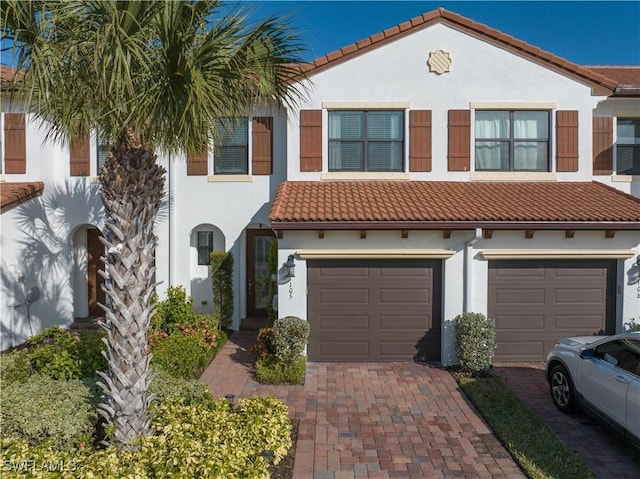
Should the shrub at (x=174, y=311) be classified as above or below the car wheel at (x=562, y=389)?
above

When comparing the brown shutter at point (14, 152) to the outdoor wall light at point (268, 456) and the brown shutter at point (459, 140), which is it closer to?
the outdoor wall light at point (268, 456)

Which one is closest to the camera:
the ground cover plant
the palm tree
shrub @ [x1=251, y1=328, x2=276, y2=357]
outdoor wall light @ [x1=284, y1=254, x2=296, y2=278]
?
the palm tree

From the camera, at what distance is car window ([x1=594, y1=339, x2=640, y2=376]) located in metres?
5.08

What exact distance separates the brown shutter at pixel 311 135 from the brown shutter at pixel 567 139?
6.16 metres

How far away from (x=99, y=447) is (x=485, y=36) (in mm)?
11701

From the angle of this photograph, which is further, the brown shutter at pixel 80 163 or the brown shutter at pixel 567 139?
the brown shutter at pixel 80 163

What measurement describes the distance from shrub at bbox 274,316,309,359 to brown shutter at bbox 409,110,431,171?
17.0 feet

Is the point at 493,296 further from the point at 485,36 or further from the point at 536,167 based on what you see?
the point at 485,36

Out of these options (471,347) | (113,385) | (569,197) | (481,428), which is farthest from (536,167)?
(113,385)

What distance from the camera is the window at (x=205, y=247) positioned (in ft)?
37.3

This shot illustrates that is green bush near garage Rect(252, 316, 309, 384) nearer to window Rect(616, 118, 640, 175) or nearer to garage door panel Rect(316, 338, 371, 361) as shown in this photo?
garage door panel Rect(316, 338, 371, 361)

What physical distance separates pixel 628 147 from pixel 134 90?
1235 centimetres

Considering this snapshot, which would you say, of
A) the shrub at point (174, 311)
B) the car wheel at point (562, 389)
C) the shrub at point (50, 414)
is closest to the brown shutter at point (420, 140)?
the car wheel at point (562, 389)

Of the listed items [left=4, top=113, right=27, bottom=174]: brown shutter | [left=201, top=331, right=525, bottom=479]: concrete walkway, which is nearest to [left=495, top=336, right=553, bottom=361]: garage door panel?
[left=201, top=331, right=525, bottom=479]: concrete walkway
